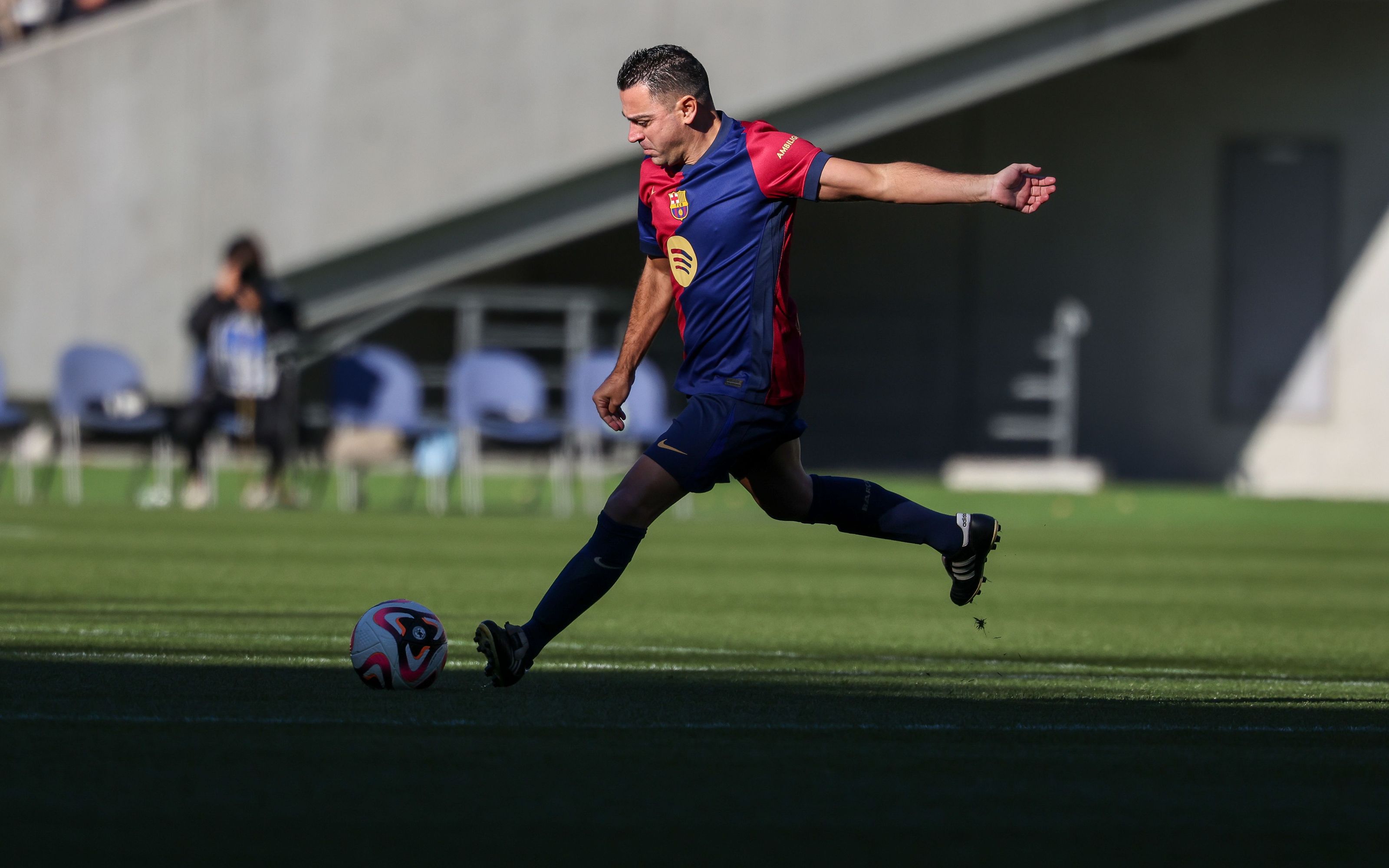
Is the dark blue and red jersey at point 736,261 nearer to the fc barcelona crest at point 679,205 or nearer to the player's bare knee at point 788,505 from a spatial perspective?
the fc barcelona crest at point 679,205

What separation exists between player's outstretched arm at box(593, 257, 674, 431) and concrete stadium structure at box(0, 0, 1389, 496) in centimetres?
1271

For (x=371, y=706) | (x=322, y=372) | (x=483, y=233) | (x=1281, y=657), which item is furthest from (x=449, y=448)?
(x=371, y=706)

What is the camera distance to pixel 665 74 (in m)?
5.67

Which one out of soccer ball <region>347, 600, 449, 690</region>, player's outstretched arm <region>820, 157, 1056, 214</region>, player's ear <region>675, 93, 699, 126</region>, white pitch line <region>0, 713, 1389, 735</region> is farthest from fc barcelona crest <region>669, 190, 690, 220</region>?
white pitch line <region>0, 713, 1389, 735</region>

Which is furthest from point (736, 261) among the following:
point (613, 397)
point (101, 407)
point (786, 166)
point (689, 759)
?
point (101, 407)

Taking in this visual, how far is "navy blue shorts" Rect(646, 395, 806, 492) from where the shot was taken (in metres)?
5.61

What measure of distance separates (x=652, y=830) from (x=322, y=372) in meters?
18.7

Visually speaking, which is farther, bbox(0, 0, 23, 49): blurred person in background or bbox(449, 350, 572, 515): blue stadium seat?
bbox(0, 0, 23, 49): blurred person in background

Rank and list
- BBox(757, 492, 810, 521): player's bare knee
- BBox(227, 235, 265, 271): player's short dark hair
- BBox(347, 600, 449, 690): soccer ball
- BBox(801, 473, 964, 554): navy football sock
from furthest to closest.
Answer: BBox(227, 235, 265, 271): player's short dark hair → BBox(801, 473, 964, 554): navy football sock → BBox(757, 492, 810, 521): player's bare knee → BBox(347, 600, 449, 690): soccer ball

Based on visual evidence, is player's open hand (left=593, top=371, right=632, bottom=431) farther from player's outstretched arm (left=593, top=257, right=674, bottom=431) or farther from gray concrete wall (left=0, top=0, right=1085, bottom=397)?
gray concrete wall (left=0, top=0, right=1085, bottom=397)

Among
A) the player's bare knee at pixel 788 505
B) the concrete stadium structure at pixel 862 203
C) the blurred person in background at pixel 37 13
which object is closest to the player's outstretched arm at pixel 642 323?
the player's bare knee at pixel 788 505

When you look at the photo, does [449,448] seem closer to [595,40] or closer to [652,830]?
[595,40]

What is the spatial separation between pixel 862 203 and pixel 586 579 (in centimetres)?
1985

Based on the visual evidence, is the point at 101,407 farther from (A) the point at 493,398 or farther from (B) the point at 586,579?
(B) the point at 586,579
